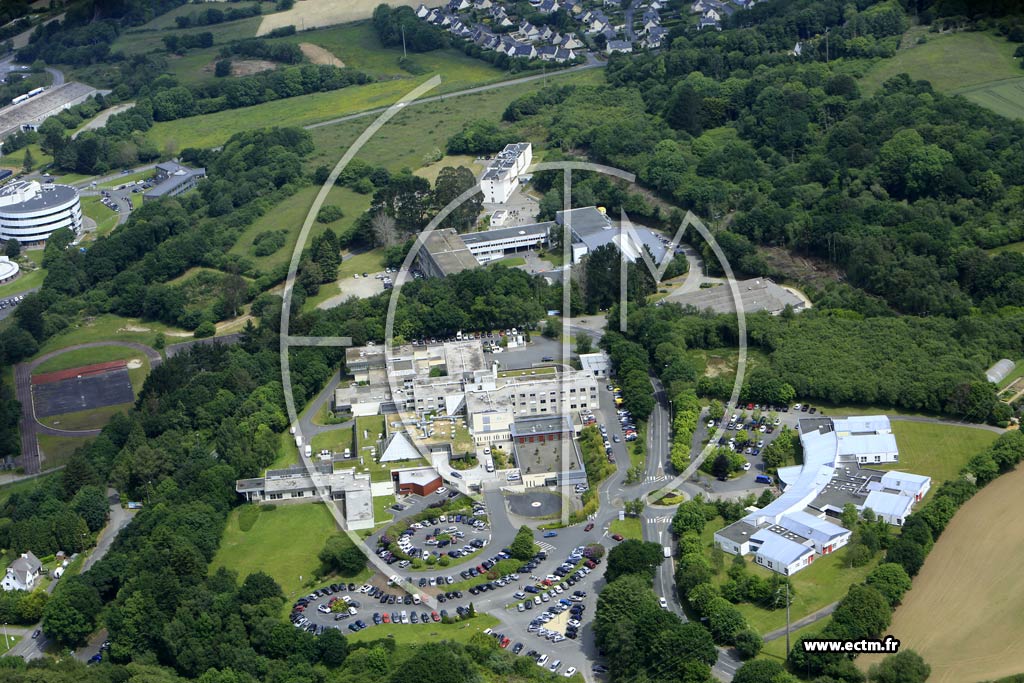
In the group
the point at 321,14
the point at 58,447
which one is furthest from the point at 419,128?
the point at 58,447

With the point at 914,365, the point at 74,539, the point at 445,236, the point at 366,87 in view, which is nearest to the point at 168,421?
the point at 74,539

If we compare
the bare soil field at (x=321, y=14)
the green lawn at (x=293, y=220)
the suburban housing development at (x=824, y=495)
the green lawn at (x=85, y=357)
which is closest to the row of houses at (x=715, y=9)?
the bare soil field at (x=321, y=14)

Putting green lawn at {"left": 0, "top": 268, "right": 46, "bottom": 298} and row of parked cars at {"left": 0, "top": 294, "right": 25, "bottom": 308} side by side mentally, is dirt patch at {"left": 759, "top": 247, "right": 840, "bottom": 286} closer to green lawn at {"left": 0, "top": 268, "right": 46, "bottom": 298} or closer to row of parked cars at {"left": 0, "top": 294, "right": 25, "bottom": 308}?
row of parked cars at {"left": 0, "top": 294, "right": 25, "bottom": 308}

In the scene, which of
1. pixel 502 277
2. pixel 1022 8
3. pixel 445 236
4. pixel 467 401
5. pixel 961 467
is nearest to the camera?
pixel 1022 8

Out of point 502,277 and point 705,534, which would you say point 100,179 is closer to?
point 502,277

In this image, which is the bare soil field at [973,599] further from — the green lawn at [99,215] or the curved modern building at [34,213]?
the curved modern building at [34,213]

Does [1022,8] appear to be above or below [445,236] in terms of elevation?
above
